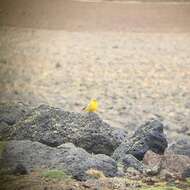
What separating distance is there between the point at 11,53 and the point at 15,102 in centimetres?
42

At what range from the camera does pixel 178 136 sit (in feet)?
16.6

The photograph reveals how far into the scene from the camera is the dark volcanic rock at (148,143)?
16.4ft

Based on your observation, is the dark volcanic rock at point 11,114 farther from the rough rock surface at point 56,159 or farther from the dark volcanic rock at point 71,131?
the rough rock surface at point 56,159

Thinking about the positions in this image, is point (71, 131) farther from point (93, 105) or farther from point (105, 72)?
point (105, 72)

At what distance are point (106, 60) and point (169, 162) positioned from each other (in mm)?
1013

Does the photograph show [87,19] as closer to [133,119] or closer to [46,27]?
[46,27]

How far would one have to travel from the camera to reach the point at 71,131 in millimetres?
5059

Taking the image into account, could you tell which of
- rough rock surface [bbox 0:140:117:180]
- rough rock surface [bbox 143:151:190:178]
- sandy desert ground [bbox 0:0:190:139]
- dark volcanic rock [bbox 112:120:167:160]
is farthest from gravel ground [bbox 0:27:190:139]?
rough rock surface [bbox 0:140:117:180]

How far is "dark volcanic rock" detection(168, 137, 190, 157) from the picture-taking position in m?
4.94

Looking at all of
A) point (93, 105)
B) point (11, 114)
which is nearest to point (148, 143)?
point (93, 105)

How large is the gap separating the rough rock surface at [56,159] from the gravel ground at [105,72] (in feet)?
1.36

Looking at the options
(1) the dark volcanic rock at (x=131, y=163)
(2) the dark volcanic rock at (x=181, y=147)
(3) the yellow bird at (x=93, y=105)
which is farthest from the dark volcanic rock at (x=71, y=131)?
(2) the dark volcanic rock at (x=181, y=147)

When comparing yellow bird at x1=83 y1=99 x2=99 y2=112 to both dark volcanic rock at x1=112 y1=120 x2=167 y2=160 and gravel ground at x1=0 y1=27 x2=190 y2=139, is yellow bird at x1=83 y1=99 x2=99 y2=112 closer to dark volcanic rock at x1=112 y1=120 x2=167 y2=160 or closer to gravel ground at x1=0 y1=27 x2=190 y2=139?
gravel ground at x1=0 y1=27 x2=190 y2=139

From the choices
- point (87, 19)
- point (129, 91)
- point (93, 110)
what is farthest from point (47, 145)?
point (87, 19)
